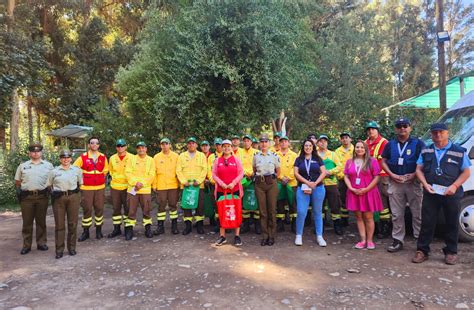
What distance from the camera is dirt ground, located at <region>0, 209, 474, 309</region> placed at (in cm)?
405

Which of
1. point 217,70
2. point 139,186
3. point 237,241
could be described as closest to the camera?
point 237,241

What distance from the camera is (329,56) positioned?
54.6ft

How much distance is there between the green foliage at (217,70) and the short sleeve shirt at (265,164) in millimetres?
3480

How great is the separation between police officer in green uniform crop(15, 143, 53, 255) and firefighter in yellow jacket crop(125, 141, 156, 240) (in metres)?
1.39

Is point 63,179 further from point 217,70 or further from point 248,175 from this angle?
point 217,70

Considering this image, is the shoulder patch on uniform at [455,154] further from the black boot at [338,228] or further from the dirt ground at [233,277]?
the black boot at [338,228]

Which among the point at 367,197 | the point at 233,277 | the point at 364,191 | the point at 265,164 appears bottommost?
the point at 233,277

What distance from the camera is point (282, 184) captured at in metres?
7.18

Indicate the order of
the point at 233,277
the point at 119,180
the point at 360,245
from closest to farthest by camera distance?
the point at 233,277 < the point at 360,245 < the point at 119,180

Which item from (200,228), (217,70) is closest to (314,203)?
(200,228)

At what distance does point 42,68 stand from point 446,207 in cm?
1499

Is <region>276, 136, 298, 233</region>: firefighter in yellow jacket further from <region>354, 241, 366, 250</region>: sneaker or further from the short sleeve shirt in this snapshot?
<region>354, 241, 366, 250</region>: sneaker

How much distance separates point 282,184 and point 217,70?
373cm

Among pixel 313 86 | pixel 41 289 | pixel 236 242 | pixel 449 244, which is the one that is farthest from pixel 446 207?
pixel 313 86
